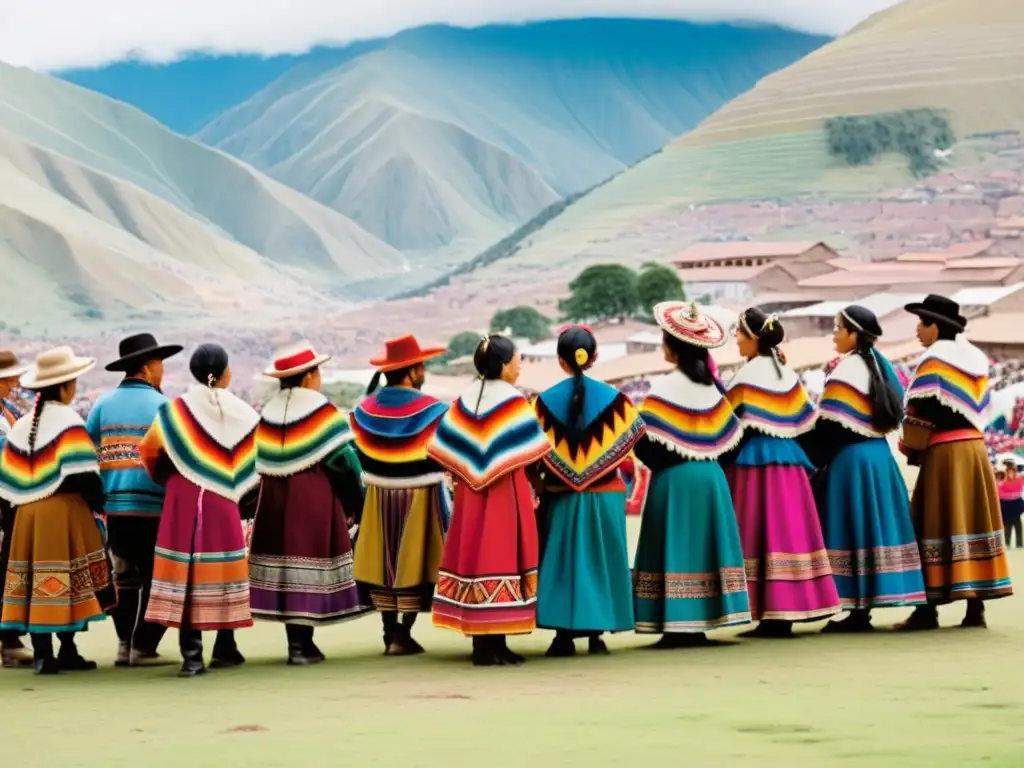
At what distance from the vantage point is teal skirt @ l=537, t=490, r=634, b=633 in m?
7.93

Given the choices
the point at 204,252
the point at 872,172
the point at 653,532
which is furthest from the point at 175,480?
the point at 204,252

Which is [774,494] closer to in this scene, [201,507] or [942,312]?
[942,312]

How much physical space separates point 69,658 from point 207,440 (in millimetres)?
1164

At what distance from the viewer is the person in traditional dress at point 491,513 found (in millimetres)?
7750

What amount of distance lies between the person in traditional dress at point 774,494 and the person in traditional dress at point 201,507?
2.24 meters

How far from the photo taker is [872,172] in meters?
84.8

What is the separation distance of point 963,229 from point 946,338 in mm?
70030

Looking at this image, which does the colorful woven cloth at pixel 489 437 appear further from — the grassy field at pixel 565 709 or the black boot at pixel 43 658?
the black boot at pixel 43 658

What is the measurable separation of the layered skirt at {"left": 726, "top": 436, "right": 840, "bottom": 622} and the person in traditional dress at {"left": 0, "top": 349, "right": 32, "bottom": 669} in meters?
3.21

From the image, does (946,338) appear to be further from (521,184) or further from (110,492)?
(521,184)

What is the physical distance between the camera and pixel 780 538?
8.36 metres

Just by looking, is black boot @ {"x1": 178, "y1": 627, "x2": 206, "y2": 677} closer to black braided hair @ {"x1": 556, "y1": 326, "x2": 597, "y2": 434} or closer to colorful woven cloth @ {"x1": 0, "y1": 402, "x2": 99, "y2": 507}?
colorful woven cloth @ {"x1": 0, "y1": 402, "x2": 99, "y2": 507}

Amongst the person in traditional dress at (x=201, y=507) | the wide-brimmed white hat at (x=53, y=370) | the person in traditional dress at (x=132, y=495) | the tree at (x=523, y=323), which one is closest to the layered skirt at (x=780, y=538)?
the person in traditional dress at (x=201, y=507)

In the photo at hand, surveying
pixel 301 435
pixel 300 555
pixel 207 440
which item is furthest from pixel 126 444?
pixel 300 555
